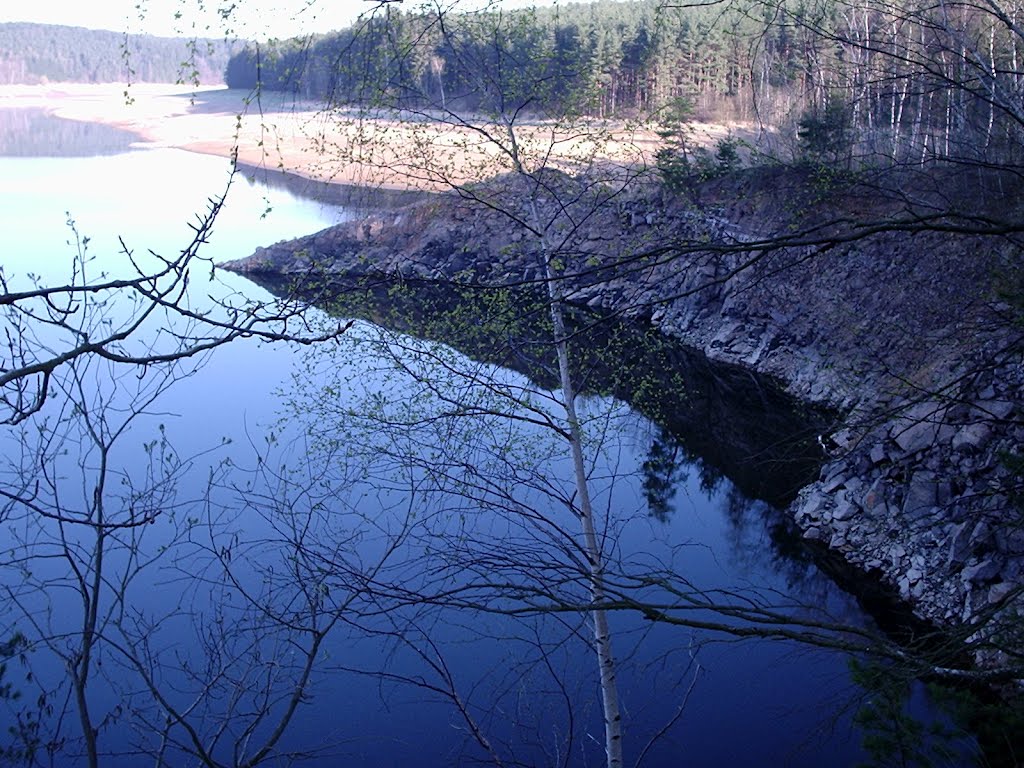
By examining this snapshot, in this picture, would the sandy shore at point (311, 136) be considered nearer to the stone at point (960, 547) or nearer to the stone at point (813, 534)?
the stone at point (813, 534)

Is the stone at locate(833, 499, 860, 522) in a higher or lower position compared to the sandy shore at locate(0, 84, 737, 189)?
lower

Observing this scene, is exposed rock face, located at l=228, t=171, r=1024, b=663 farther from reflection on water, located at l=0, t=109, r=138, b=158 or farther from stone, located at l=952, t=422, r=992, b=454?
reflection on water, located at l=0, t=109, r=138, b=158

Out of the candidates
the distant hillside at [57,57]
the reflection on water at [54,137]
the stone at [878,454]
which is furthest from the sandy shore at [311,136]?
the stone at [878,454]

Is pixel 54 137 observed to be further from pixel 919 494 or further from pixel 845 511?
pixel 919 494

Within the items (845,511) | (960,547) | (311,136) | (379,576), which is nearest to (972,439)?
(960,547)

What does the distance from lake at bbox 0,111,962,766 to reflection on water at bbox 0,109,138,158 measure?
34028 millimetres

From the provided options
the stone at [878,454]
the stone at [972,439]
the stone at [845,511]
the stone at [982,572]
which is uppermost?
the stone at [972,439]

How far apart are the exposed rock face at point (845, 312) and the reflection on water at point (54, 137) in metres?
→ 23.4

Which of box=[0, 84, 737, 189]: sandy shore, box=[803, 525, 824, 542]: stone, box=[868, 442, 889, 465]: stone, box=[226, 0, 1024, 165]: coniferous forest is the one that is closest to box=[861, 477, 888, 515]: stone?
box=[868, 442, 889, 465]: stone

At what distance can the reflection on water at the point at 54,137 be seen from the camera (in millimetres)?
44062

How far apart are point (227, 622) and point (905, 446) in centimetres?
798

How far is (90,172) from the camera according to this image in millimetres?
35969

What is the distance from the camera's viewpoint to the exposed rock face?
4395 millimetres

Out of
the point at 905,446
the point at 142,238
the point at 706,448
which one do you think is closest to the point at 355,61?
the point at 905,446
